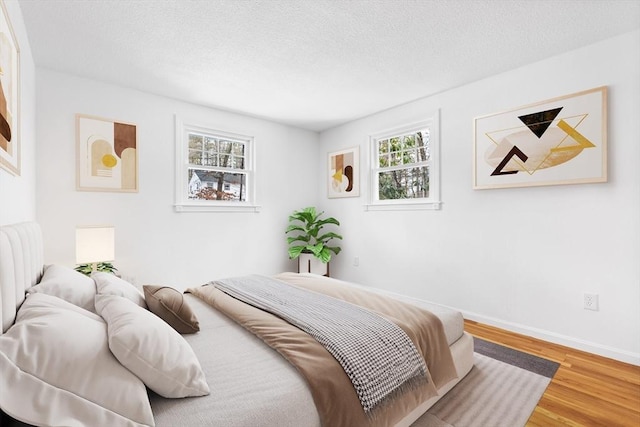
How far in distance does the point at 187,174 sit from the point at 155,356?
3.28 metres

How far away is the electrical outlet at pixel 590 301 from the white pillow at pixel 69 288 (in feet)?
11.6

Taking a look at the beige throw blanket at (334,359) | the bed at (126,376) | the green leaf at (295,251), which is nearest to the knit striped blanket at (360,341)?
the beige throw blanket at (334,359)

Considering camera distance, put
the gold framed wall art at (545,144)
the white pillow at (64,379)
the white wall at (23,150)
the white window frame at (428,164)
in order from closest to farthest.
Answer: the white pillow at (64,379) → the white wall at (23,150) → the gold framed wall art at (545,144) → the white window frame at (428,164)

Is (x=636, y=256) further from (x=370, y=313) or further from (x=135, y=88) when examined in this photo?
(x=135, y=88)

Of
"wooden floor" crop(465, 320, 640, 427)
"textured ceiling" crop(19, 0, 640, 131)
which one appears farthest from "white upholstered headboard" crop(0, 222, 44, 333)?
"wooden floor" crop(465, 320, 640, 427)

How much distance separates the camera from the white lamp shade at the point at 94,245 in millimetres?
2781

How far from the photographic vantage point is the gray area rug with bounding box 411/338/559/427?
1.71 m

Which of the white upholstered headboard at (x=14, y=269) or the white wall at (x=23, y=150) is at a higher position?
the white wall at (x=23, y=150)

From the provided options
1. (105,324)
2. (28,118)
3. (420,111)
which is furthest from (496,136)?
(28,118)

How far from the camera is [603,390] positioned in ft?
6.62

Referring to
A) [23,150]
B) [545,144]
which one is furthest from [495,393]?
[23,150]

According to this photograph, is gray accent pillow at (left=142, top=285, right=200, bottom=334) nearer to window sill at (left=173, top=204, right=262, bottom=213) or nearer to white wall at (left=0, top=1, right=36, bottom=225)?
white wall at (left=0, top=1, right=36, bottom=225)

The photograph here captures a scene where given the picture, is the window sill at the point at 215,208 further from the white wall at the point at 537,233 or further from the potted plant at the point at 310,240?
Answer: the white wall at the point at 537,233

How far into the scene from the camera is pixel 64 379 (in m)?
0.84
